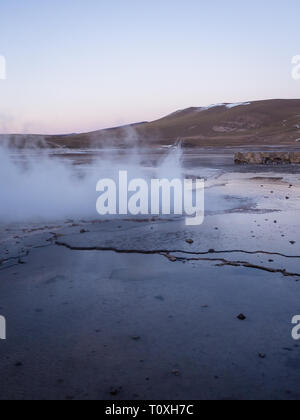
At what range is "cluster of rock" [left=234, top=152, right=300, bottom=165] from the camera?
2122 cm

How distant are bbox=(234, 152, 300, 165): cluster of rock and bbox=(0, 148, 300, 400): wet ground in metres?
16.1

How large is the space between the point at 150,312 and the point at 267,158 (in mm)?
19970

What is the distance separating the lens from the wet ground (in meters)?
2.48

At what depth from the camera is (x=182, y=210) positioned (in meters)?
8.02

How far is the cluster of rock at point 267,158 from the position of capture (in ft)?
69.6

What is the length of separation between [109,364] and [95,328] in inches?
21.5

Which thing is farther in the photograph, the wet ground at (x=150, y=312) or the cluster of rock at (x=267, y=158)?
the cluster of rock at (x=267, y=158)

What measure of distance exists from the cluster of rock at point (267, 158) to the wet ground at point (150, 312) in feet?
52.7

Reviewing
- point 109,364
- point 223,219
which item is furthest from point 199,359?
point 223,219

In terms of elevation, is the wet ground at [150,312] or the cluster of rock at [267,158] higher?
the cluster of rock at [267,158]

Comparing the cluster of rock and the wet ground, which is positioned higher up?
the cluster of rock

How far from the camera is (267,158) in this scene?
860 inches

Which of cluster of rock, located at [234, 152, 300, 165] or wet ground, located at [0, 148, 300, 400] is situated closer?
wet ground, located at [0, 148, 300, 400]

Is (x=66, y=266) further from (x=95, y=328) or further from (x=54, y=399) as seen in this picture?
(x=54, y=399)
